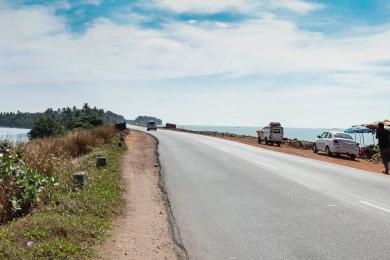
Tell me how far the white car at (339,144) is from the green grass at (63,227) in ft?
71.5

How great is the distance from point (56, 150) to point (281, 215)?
13355mm

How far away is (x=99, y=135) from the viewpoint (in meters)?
34.9

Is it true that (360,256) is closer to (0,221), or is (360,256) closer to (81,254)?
(81,254)

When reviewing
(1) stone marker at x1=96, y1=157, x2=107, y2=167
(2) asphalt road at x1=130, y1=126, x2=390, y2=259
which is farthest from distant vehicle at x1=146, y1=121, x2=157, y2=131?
(2) asphalt road at x1=130, y1=126, x2=390, y2=259

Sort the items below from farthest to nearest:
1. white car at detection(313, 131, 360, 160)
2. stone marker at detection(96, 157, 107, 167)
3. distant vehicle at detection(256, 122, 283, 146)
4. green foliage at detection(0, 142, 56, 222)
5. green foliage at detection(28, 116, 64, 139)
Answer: green foliage at detection(28, 116, 64, 139) → distant vehicle at detection(256, 122, 283, 146) → white car at detection(313, 131, 360, 160) → stone marker at detection(96, 157, 107, 167) → green foliage at detection(0, 142, 56, 222)

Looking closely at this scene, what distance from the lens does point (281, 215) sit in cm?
958

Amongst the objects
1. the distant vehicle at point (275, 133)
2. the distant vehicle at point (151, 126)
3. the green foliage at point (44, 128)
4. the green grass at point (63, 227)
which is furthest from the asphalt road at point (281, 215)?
the green foliage at point (44, 128)

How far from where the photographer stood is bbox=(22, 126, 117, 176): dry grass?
553 inches

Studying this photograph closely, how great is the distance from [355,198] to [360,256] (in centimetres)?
540

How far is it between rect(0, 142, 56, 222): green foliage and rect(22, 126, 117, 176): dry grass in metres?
3.48

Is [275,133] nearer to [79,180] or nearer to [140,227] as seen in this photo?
[79,180]

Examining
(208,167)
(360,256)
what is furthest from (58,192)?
(208,167)

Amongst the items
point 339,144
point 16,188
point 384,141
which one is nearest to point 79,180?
point 16,188

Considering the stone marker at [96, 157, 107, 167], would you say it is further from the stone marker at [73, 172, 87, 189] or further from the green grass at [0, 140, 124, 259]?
the green grass at [0, 140, 124, 259]
